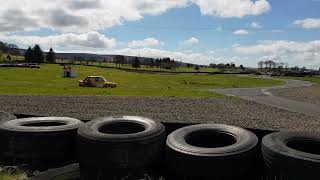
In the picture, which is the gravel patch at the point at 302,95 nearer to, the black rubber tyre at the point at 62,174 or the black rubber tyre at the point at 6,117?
the black rubber tyre at the point at 6,117

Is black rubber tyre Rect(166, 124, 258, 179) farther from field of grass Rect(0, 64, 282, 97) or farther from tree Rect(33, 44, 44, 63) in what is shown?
tree Rect(33, 44, 44, 63)

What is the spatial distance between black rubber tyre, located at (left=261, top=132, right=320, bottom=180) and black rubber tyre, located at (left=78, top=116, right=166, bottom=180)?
1699 mm

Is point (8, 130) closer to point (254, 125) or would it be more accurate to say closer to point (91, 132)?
point (91, 132)

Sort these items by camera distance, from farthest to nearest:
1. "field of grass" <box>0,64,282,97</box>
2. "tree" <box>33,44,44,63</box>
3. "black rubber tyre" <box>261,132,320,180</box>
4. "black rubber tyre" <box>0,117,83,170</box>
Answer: "tree" <box>33,44,44,63</box>, "field of grass" <box>0,64,282,97</box>, "black rubber tyre" <box>0,117,83,170</box>, "black rubber tyre" <box>261,132,320,180</box>

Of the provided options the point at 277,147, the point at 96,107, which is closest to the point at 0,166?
the point at 277,147

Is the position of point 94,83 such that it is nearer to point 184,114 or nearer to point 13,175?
point 184,114

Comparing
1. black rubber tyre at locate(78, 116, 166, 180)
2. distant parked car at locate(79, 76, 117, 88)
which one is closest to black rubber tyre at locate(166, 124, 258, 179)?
black rubber tyre at locate(78, 116, 166, 180)

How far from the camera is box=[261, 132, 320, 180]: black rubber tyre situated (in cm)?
571

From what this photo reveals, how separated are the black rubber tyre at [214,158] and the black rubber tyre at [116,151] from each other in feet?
0.87

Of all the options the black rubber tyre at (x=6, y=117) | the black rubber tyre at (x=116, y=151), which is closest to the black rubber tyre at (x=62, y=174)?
the black rubber tyre at (x=116, y=151)

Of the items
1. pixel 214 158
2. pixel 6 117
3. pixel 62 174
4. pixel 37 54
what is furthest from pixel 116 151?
pixel 37 54

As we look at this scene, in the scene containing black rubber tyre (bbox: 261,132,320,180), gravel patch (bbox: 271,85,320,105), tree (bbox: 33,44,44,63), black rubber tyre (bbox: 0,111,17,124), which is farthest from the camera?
tree (bbox: 33,44,44,63)

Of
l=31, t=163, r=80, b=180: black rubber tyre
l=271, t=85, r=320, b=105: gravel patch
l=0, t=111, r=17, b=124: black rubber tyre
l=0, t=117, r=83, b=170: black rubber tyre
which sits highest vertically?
l=0, t=111, r=17, b=124: black rubber tyre

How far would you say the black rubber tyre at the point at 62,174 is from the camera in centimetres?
648
